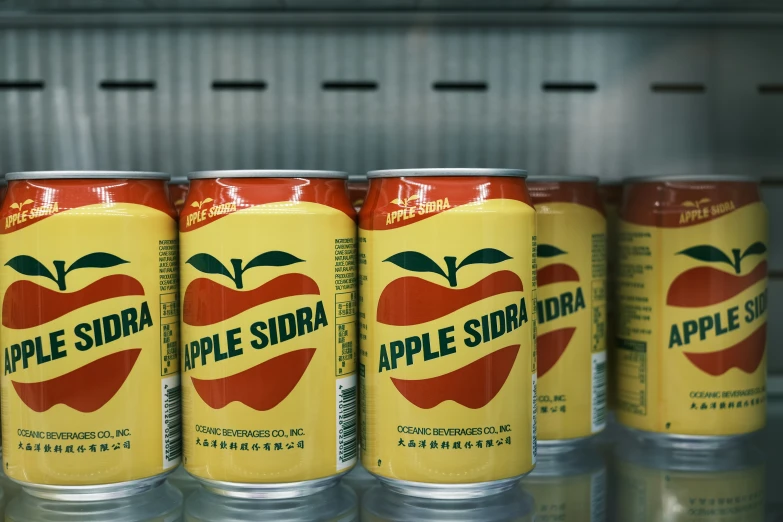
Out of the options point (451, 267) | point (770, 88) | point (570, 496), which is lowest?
point (570, 496)

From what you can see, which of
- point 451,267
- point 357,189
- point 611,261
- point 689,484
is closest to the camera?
point 451,267

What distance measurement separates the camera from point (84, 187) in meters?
0.84

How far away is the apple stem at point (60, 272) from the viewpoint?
831 mm

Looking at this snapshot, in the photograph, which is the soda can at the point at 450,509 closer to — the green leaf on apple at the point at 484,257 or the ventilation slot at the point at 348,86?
the green leaf on apple at the point at 484,257

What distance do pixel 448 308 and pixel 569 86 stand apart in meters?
0.60

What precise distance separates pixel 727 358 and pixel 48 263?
2.68 ft

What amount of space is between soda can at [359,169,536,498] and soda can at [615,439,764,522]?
17cm

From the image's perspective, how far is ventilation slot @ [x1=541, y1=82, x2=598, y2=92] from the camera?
1273 millimetres

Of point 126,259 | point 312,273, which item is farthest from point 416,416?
point 126,259

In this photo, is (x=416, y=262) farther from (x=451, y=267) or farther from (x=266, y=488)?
(x=266, y=488)

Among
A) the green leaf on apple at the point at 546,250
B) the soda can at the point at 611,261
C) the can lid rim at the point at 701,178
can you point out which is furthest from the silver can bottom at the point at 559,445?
the can lid rim at the point at 701,178

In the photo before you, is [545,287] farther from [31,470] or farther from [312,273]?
[31,470]

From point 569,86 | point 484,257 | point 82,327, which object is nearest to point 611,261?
point 569,86

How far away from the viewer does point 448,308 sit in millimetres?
829
